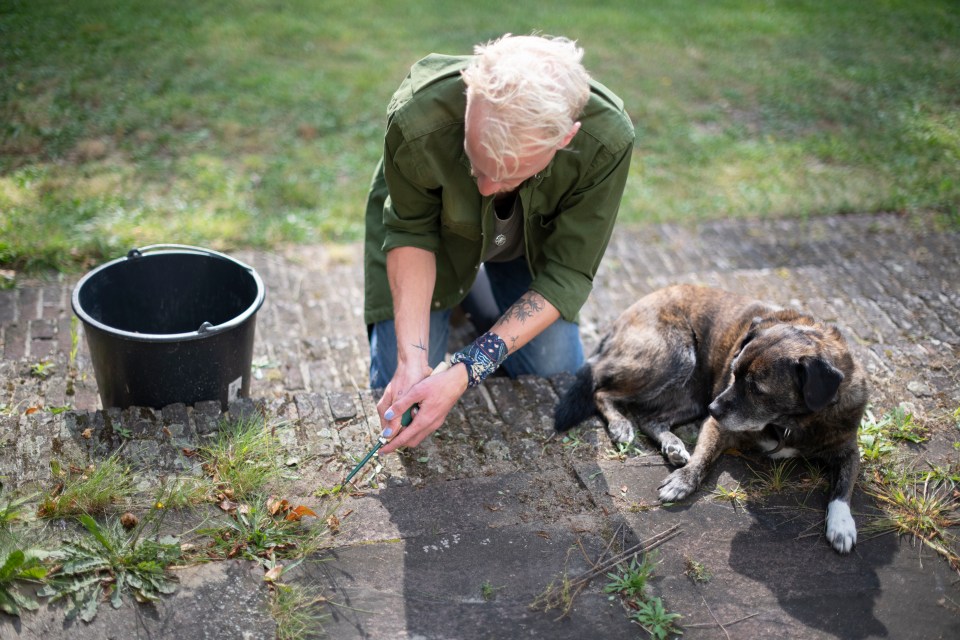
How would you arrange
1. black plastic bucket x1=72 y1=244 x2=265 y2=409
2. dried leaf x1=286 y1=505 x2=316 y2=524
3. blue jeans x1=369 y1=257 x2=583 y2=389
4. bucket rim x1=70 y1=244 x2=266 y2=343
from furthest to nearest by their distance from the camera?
blue jeans x1=369 y1=257 x2=583 y2=389 → black plastic bucket x1=72 y1=244 x2=265 y2=409 → bucket rim x1=70 y1=244 x2=266 y2=343 → dried leaf x1=286 y1=505 x2=316 y2=524

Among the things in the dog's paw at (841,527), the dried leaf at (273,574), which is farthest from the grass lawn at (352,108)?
the dog's paw at (841,527)

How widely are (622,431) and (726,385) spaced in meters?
0.51

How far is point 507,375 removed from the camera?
14.4 feet

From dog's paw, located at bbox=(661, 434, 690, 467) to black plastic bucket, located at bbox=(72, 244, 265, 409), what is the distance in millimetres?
1826

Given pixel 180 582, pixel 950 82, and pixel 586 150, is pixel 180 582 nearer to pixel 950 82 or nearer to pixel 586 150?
pixel 586 150

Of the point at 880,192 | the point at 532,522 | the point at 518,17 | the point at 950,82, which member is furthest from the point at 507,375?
the point at 950,82

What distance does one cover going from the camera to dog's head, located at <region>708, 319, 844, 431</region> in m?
3.30

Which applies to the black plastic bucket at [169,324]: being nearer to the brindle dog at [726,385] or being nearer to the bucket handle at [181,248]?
the bucket handle at [181,248]

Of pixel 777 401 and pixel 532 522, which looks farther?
pixel 777 401

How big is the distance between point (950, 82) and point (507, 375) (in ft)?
25.0

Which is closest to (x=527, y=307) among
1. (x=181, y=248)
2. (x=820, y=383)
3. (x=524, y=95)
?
(x=524, y=95)

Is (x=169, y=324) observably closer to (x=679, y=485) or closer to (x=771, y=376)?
(x=679, y=485)

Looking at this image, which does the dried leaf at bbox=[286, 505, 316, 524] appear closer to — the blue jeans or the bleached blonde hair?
the blue jeans

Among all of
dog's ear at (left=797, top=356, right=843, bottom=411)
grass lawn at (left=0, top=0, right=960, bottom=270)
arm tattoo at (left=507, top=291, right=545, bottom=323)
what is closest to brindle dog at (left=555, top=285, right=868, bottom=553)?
dog's ear at (left=797, top=356, right=843, bottom=411)
